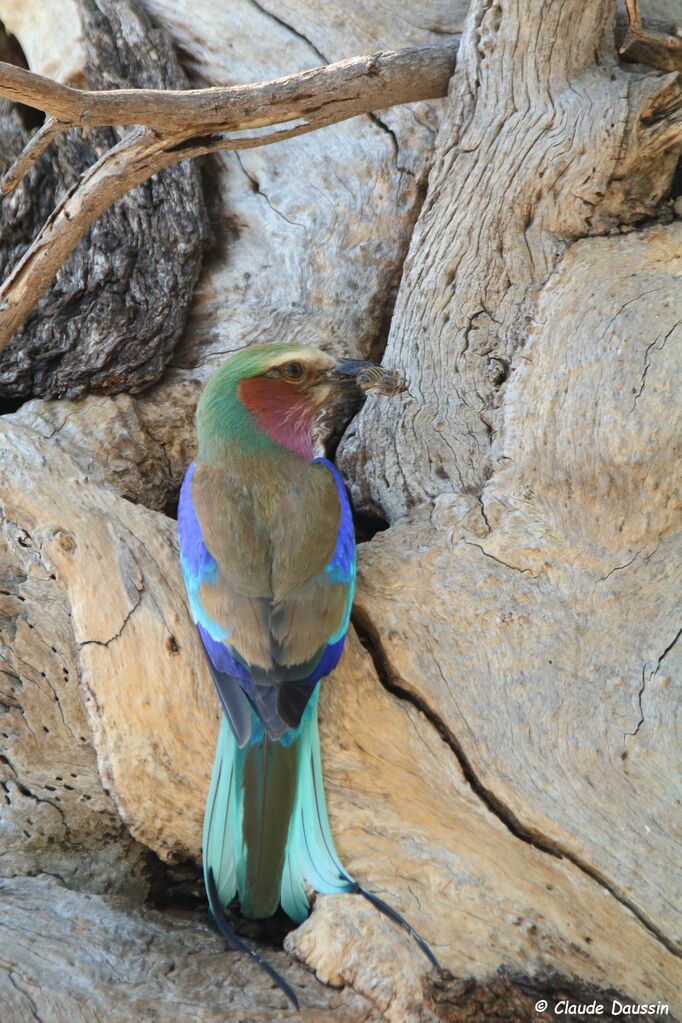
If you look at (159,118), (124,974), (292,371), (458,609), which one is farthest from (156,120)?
(124,974)

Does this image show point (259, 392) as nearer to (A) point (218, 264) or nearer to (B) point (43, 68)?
(A) point (218, 264)

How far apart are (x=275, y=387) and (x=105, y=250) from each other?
34.9 inches

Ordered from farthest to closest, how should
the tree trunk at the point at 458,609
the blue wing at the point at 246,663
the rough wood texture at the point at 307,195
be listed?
1. the rough wood texture at the point at 307,195
2. the blue wing at the point at 246,663
3. the tree trunk at the point at 458,609

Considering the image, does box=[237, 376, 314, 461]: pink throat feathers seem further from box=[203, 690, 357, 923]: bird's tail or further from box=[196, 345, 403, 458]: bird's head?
box=[203, 690, 357, 923]: bird's tail

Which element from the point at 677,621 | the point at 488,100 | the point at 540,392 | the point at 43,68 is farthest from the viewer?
the point at 43,68

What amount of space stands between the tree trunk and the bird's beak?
17 centimetres

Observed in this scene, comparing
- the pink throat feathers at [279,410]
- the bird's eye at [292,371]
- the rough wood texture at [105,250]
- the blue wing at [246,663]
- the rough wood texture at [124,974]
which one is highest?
the rough wood texture at [105,250]

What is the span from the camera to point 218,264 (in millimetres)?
3615

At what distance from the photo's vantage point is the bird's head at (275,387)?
9.39ft

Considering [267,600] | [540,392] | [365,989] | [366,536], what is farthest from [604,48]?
[365,989]

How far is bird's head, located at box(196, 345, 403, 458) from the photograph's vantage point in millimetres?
2863

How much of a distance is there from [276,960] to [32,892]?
2.13 feet

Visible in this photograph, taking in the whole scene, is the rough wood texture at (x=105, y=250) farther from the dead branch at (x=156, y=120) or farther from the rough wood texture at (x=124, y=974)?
the rough wood texture at (x=124, y=974)

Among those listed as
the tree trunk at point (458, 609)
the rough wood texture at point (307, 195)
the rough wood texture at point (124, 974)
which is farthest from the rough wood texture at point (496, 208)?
the rough wood texture at point (124, 974)
